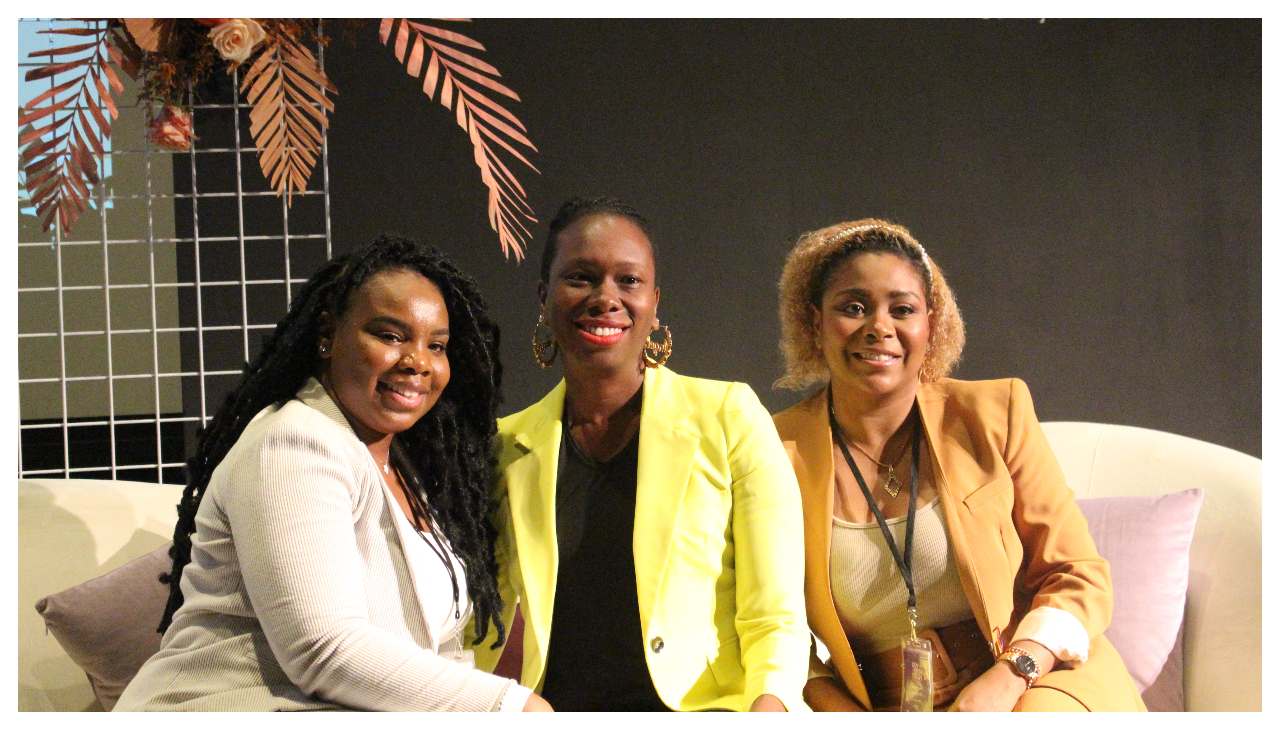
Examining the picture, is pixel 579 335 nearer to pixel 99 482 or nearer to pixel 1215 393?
pixel 99 482

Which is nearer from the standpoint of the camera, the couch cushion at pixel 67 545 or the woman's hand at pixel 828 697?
the woman's hand at pixel 828 697

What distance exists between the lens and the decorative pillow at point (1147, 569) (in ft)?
8.09

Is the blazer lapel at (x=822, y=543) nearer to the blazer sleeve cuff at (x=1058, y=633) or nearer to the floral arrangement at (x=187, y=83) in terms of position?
the blazer sleeve cuff at (x=1058, y=633)

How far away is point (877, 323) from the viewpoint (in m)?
2.27

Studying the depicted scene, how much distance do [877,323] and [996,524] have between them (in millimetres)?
535

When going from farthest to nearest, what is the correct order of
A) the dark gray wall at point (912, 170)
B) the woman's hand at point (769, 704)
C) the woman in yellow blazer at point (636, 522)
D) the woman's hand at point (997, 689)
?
the dark gray wall at point (912, 170) → the woman's hand at point (997, 689) → the woman in yellow blazer at point (636, 522) → the woman's hand at point (769, 704)

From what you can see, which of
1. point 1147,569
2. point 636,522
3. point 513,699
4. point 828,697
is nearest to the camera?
point 513,699

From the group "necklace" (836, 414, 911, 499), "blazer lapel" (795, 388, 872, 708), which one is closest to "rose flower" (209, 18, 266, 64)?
"blazer lapel" (795, 388, 872, 708)

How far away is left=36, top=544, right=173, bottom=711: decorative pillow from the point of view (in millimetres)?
2326

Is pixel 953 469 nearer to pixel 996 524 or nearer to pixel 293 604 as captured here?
pixel 996 524

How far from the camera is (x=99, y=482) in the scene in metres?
2.75

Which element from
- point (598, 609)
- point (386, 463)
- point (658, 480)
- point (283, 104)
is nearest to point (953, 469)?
point (658, 480)

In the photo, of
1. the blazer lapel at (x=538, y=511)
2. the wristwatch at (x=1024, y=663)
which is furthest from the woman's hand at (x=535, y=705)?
the wristwatch at (x=1024, y=663)
